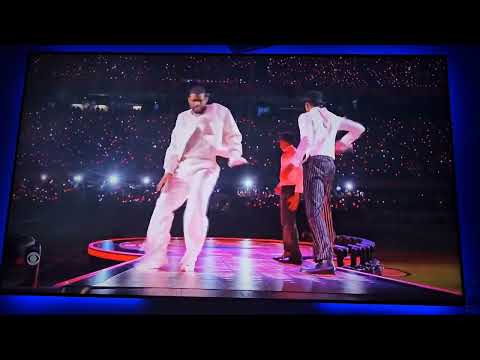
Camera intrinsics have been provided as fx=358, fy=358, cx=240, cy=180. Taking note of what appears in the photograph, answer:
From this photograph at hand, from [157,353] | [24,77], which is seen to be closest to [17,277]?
[157,353]

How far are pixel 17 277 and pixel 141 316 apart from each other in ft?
3.53

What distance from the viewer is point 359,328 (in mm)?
2420

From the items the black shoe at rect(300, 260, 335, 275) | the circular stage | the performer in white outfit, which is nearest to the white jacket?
the performer in white outfit

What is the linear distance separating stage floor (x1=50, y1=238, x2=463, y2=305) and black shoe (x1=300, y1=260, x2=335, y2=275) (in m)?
0.04

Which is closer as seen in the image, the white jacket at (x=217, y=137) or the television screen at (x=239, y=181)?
the television screen at (x=239, y=181)

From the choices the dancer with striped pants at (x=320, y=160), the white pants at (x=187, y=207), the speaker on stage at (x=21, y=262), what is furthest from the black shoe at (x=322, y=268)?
the speaker on stage at (x=21, y=262)

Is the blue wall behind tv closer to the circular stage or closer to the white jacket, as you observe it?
the circular stage

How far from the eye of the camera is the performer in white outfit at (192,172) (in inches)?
109

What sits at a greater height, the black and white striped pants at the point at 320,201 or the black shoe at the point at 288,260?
the black and white striped pants at the point at 320,201

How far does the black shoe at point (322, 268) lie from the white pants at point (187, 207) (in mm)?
831

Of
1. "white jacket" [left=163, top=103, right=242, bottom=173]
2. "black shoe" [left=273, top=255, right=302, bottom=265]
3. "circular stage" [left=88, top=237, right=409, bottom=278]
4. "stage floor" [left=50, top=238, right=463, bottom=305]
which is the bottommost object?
"stage floor" [left=50, top=238, right=463, bottom=305]

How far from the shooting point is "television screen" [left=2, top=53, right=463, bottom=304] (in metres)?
2.71

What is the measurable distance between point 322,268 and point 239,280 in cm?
64
